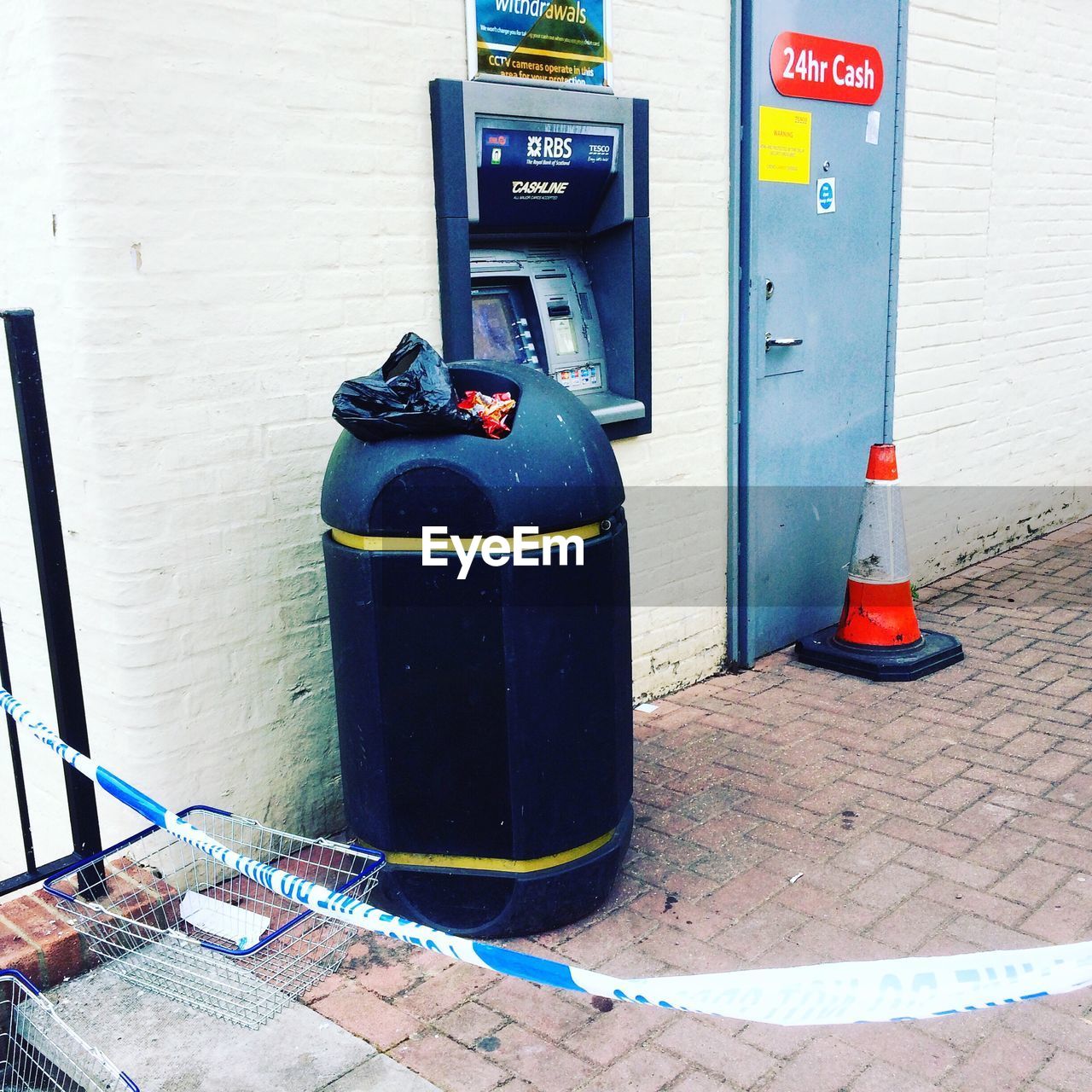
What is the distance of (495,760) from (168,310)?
1.49 metres

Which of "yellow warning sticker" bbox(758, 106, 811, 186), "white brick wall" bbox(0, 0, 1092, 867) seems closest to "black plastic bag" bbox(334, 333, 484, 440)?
"white brick wall" bbox(0, 0, 1092, 867)

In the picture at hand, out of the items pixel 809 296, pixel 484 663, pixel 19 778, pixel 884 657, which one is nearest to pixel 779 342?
pixel 809 296

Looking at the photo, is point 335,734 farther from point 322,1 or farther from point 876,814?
point 322,1

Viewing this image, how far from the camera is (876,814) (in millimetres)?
3791

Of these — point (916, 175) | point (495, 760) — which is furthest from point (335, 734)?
point (916, 175)

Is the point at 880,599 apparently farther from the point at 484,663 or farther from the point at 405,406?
the point at 405,406

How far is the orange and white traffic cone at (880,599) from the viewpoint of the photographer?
16.7ft

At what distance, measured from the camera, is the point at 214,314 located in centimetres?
319

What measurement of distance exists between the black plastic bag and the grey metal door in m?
2.24

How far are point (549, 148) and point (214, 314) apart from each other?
4.46 feet

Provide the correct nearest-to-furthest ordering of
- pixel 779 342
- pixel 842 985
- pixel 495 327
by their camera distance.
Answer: pixel 842 985 < pixel 495 327 < pixel 779 342

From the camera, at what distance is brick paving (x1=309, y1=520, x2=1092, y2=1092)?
2.63m

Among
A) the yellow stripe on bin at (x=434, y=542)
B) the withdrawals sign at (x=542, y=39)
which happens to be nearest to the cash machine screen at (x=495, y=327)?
the withdrawals sign at (x=542, y=39)

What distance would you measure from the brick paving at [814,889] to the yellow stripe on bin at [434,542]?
1102 millimetres
